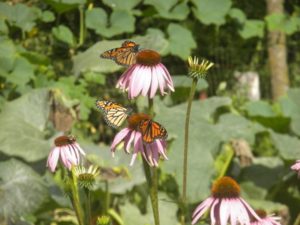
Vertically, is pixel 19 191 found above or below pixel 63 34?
below

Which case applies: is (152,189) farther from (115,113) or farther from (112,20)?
(112,20)

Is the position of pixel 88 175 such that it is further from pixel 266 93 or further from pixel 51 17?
pixel 266 93

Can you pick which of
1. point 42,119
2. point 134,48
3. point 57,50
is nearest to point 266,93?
point 57,50

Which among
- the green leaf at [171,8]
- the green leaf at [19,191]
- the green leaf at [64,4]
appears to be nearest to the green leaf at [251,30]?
the green leaf at [171,8]

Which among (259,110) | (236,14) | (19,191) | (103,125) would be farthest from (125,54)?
(236,14)

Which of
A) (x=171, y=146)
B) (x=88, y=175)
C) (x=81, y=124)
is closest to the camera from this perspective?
(x=88, y=175)

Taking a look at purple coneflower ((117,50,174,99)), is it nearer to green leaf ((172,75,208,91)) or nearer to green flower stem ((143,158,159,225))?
green flower stem ((143,158,159,225))
